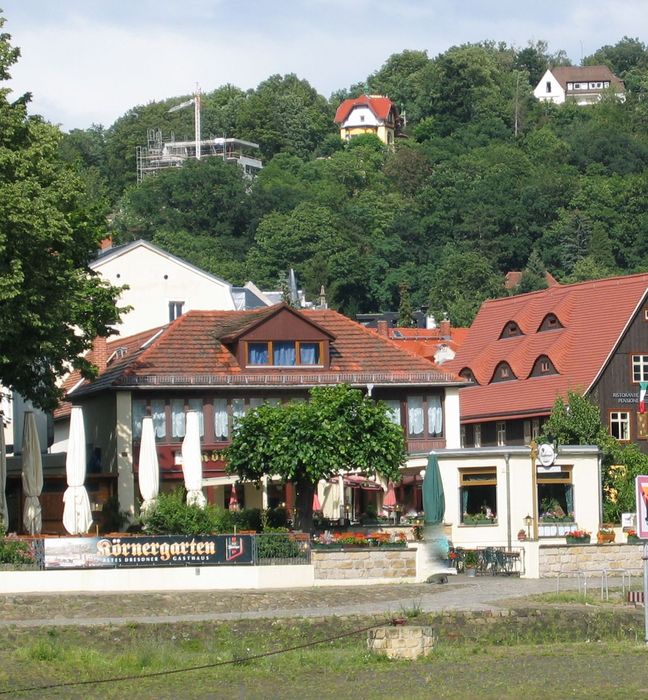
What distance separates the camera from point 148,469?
51.0m

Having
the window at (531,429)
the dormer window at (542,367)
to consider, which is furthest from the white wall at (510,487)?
the dormer window at (542,367)

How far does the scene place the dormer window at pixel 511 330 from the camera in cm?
8325

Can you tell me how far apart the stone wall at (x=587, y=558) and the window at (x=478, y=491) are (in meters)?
7.57

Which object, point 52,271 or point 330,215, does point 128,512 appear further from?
point 330,215

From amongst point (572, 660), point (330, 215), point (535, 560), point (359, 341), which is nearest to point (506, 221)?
point (330, 215)

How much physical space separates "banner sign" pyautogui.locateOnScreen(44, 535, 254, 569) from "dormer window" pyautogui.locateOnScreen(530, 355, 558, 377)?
3461cm

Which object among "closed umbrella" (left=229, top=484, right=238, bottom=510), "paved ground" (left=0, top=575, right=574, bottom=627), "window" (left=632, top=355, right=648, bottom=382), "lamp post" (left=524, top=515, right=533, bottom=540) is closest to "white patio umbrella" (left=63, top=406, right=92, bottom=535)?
"paved ground" (left=0, top=575, right=574, bottom=627)

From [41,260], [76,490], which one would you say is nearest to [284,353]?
[76,490]

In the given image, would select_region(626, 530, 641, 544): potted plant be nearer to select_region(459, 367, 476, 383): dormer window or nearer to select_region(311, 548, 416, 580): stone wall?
select_region(311, 548, 416, 580): stone wall

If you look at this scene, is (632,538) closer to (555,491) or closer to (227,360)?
(555,491)

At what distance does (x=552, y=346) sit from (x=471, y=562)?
30244 mm

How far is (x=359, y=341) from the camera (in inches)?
2542

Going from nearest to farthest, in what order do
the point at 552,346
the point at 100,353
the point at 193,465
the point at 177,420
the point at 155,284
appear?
the point at 193,465
the point at 177,420
the point at 100,353
the point at 552,346
the point at 155,284

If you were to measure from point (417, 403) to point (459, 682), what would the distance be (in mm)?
30177
